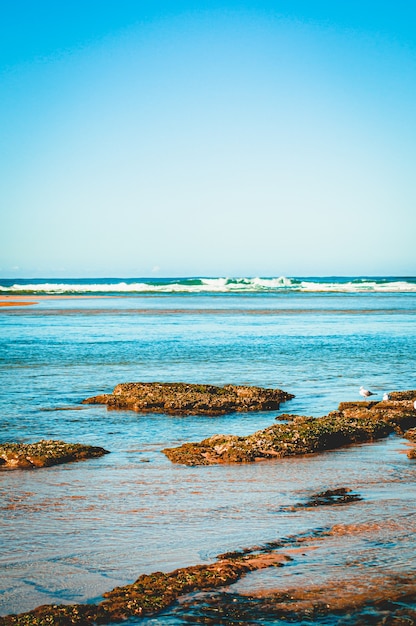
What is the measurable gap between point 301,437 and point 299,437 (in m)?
0.03

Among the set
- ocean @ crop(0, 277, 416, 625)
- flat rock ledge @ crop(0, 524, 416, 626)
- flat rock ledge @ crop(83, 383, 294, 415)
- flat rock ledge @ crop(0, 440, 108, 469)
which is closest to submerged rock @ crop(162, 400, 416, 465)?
ocean @ crop(0, 277, 416, 625)

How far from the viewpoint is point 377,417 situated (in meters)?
12.5

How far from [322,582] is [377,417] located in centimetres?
726

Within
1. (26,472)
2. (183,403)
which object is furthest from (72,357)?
(26,472)

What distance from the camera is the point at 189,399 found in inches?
555

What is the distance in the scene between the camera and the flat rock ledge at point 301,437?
9.91 m

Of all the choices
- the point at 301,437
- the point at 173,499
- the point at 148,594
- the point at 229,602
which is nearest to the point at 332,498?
the point at 173,499

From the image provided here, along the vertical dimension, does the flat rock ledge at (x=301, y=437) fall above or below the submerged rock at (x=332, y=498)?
above

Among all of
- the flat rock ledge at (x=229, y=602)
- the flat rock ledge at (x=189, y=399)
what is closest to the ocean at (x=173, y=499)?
the flat rock ledge at (x=229, y=602)

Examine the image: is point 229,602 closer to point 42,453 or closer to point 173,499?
point 173,499

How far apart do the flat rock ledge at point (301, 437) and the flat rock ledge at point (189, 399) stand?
1.54m

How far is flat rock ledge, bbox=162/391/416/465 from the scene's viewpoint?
991cm

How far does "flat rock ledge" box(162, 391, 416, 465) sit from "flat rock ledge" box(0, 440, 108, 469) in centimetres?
121

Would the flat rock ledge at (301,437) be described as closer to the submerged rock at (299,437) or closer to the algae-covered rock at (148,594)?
the submerged rock at (299,437)
